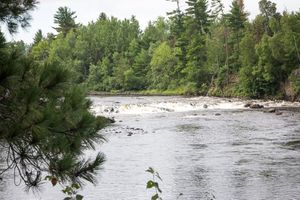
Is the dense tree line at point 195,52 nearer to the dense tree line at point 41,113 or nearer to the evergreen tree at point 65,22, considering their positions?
the evergreen tree at point 65,22

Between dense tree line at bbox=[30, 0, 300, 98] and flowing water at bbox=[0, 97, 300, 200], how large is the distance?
23.2m

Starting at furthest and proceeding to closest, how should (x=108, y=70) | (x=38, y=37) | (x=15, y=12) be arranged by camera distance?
(x=38, y=37) → (x=108, y=70) → (x=15, y=12)

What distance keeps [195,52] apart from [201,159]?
6145cm

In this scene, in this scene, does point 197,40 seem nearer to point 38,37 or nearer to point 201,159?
point 201,159

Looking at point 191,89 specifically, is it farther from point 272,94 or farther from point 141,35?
point 141,35

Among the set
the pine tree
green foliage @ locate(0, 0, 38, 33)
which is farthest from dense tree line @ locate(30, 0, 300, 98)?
green foliage @ locate(0, 0, 38, 33)

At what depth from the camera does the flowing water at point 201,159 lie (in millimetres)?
15328

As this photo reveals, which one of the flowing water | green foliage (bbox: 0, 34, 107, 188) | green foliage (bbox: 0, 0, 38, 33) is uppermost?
green foliage (bbox: 0, 0, 38, 33)

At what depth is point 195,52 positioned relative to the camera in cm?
8094

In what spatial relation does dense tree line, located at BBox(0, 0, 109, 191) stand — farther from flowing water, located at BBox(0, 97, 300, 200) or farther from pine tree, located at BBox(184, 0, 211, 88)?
pine tree, located at BBox(184, 0, 211, 88)

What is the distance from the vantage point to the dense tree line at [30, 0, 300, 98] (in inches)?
2377

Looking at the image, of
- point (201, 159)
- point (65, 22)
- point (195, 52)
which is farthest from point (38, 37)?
point (201, 159)

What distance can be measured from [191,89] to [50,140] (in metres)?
74.2

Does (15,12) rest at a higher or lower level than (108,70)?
lower
